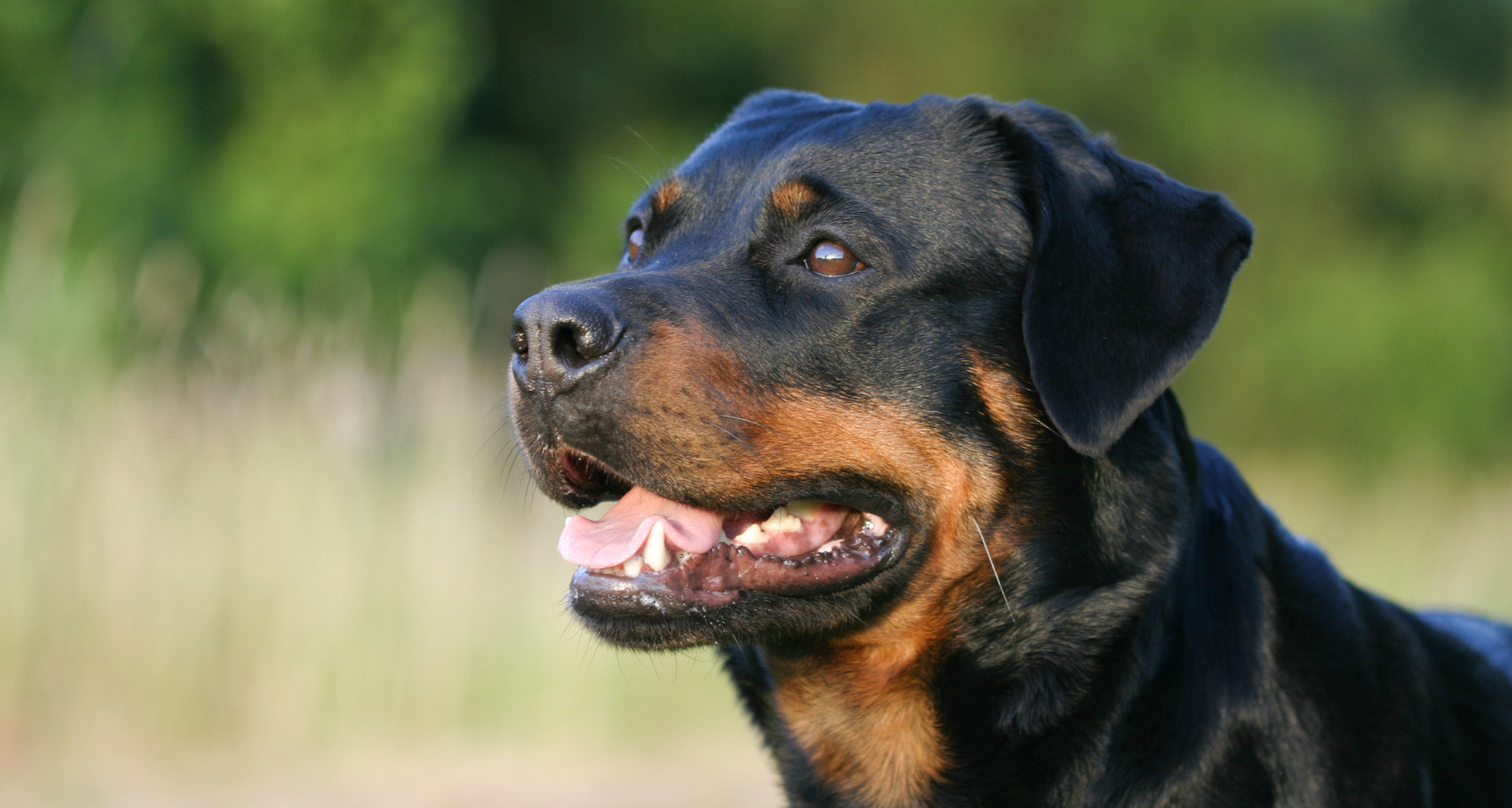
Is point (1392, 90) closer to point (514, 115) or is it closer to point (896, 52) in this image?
point (896, 52)

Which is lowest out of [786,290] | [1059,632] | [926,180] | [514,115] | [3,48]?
[514,115]

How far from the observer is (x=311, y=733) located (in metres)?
5.54

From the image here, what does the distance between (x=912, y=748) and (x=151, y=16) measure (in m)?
12.6

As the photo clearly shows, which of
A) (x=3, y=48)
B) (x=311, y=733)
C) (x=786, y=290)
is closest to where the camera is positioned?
(x=786, y=290)

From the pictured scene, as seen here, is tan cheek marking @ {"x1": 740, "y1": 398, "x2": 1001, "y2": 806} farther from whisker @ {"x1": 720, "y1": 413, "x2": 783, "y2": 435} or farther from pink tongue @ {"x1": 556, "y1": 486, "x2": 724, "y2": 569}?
pink tongue @ {"x1": 556, "y1": 486, "x2": 724, "y2": 569}

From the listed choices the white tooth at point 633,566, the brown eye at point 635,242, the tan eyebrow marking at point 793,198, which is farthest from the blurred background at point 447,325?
the white tooth at point 633,566

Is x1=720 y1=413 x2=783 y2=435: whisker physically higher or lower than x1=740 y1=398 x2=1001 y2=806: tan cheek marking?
higher

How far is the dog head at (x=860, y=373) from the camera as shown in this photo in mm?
2373

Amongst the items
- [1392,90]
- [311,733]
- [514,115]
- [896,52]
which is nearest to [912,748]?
[311,733]

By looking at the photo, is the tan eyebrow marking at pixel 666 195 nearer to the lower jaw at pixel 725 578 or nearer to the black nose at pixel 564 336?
the black nose at pixel 564 336

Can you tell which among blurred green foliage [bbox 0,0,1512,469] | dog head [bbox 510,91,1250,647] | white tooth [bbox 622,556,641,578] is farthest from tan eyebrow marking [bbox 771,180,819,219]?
blurred green foliage [bbox 0,0,1512,469]

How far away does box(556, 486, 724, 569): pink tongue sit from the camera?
2480mm

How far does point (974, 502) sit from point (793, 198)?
0.69 m

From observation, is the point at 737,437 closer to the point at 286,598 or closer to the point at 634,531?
the point at 634,531
